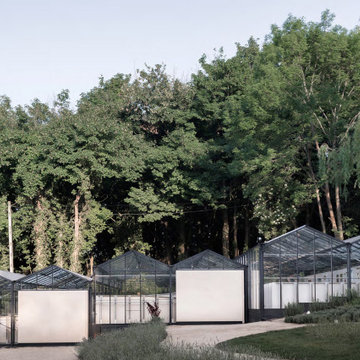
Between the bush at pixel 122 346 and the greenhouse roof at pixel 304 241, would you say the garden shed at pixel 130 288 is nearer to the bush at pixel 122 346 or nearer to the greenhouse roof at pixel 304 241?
the greenhouse roof at pixel 304 241

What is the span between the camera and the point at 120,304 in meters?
33.5

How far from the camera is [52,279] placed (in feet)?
100

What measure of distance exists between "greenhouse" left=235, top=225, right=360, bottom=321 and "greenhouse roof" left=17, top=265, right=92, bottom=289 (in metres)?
8.03

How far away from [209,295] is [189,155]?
18342 mm

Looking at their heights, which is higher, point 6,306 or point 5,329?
point 6,306

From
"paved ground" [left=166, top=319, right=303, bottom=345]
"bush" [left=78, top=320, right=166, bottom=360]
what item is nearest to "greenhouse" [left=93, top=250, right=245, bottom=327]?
"paved ground" [left=166, top=319, right=303, bottom=345]

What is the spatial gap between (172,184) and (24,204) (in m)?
10.4

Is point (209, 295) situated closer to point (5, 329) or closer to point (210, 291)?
point (210, 291)

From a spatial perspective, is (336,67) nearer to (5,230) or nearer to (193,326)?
(193,326)

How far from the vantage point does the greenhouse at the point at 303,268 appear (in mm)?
32438

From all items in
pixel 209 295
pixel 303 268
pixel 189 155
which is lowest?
pixel 209 295

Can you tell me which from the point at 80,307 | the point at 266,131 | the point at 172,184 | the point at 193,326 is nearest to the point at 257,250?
the point at 193,326

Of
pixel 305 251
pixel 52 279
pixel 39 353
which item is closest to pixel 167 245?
pixel 305 251

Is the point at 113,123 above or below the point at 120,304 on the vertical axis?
above
